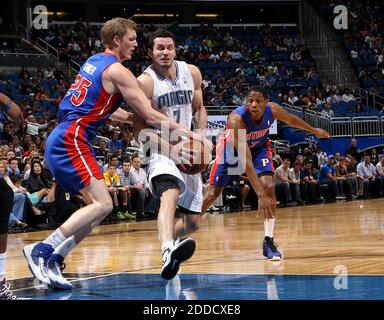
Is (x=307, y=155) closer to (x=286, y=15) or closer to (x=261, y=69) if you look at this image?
(x=261, y=69)

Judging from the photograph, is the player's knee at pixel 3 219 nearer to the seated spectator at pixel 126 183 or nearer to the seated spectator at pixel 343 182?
the seated spectator at pixel 126 183

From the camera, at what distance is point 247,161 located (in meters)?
8.06

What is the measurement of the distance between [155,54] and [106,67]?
0.54 meters

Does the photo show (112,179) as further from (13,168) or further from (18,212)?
(18,212)

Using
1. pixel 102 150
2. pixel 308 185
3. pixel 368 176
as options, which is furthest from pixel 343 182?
pixel 102 150

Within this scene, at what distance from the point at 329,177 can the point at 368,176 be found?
201 cm

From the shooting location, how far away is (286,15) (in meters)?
37.0

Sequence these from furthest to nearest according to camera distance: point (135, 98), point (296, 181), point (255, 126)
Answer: point (296, 181), point (255, 126), point (135, 98)

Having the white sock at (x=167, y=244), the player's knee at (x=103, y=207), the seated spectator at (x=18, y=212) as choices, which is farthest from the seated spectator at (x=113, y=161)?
the white sock at (x=167, y=244)

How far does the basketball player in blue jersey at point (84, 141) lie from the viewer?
6.01 m

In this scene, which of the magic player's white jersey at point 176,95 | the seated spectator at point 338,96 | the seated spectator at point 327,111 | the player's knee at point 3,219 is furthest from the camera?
the seated spectator at point 338,96

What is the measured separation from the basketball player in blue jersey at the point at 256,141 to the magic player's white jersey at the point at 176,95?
169 centimetres
